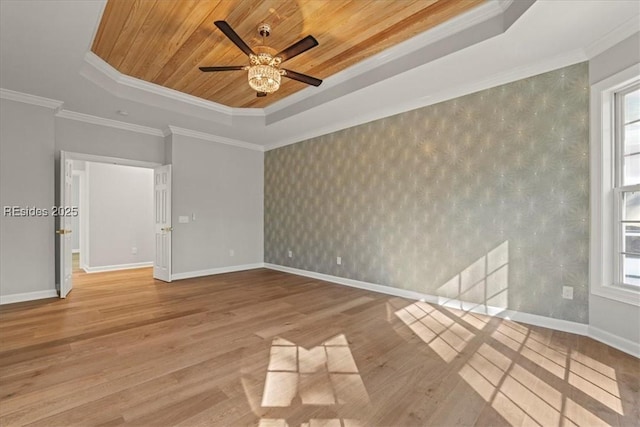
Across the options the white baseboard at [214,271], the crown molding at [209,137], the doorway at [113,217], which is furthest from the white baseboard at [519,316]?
the doorway at [113,217]

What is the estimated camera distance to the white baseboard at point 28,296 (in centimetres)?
398

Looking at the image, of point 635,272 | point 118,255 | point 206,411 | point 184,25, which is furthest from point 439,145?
point 118,255

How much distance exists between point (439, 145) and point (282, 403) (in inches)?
138

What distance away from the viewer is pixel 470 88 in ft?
12.1

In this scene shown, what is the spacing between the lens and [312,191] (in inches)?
229

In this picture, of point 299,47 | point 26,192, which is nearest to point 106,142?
point 26,192

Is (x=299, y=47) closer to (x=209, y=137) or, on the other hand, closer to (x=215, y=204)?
(x=209, y=137)

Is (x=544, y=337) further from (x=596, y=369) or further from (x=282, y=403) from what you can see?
(x=282, y=403)

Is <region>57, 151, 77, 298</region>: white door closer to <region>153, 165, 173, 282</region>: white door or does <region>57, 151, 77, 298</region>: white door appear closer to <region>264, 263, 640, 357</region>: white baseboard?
<region>153, 165, 173, 282</region>: white door

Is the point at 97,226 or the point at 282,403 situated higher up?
the point at 97,226

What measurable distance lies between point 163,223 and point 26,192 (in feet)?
6.24

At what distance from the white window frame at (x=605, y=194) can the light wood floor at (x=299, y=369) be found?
638 mm

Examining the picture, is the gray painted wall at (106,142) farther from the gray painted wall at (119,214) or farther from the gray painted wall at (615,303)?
the gray painted wall at (615,303)

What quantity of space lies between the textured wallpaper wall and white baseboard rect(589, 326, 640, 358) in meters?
0.15
